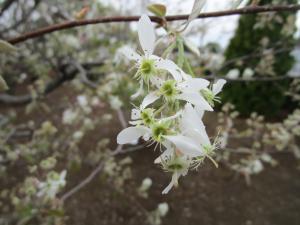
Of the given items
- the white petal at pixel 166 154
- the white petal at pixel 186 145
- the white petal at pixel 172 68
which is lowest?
the white petal at pixel 166 154

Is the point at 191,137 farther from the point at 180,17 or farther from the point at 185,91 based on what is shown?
the point at 180,17

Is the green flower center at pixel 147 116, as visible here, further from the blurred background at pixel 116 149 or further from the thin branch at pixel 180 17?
the blurred background at pixel 116 149

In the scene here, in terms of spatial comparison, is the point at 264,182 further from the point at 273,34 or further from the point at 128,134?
the point at 128,134

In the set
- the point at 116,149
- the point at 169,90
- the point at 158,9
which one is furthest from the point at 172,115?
→ the point at 116,149

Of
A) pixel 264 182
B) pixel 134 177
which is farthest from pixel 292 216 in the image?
pixel 134 177

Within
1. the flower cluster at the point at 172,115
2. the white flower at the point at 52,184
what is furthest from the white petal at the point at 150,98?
the white flower at the point at 52,184

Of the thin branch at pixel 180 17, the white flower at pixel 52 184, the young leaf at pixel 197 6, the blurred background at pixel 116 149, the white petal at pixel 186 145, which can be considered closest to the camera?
the white petal at pixel 186 145

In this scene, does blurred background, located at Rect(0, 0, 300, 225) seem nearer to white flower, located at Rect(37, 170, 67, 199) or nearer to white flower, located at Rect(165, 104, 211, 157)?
white flower, located at Rect(37, 170, 67, 199)
